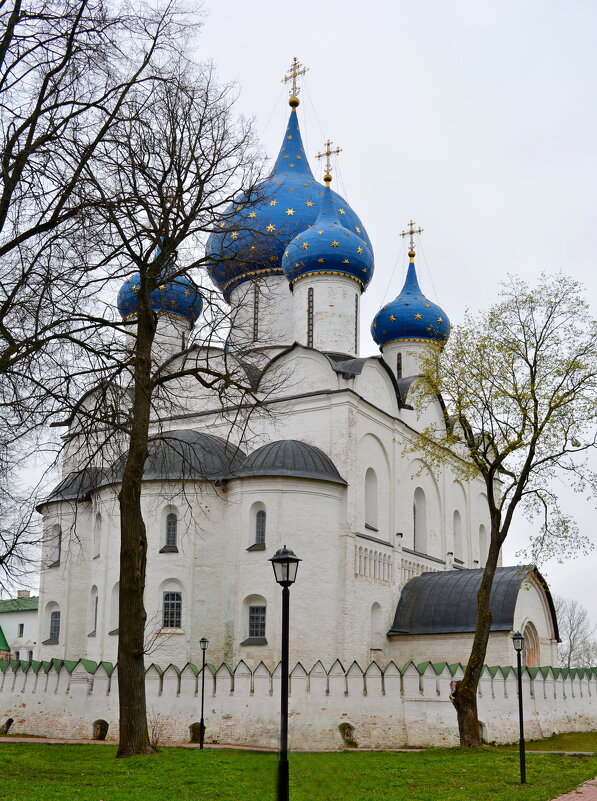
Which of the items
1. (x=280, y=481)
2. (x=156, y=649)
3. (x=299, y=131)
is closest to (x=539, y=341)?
(x=280, y=481)

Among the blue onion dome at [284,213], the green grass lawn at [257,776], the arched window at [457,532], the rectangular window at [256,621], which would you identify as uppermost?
the blue onion dome at [284,213]

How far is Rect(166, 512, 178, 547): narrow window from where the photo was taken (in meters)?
22.1

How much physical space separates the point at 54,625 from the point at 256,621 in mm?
6785

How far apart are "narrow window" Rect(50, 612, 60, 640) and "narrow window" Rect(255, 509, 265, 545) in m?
6.82

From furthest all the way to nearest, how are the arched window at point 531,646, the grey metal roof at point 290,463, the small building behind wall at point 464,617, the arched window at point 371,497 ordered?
the arched window at point 371,497 → the arched window at point 531,646 → the small building behind wall at point 464,617 → the grey metal roof at point 290,463

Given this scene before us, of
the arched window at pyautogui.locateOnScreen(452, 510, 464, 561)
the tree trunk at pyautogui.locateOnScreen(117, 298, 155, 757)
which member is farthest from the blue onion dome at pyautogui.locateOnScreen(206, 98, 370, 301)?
the tree trunk at pyautogui.locateOnScreen(117, 298, 155, 757)

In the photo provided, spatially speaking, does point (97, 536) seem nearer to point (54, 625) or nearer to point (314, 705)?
point (54, 625)

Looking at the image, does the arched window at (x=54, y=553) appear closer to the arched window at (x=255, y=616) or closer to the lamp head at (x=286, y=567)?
the arched window at (x=255, y=616)

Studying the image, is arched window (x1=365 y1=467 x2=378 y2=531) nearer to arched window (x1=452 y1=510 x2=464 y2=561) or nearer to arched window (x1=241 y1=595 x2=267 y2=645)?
arched window (x1=241 y1=595 x2=267 y2=645)

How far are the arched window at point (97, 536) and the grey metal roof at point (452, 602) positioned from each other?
7997 millimetres

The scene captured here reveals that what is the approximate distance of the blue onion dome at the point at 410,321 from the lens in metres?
30.6

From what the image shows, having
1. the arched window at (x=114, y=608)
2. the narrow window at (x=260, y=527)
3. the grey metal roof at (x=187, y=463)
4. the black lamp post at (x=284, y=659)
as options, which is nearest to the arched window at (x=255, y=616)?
the narrow window at (x=260, y=527)

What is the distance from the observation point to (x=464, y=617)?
74.9ft

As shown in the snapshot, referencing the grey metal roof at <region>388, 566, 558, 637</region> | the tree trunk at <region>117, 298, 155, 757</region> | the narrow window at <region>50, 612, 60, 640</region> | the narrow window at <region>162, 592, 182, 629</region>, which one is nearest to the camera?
the tree trunk at <region>117, 298, 155, 757</region>
